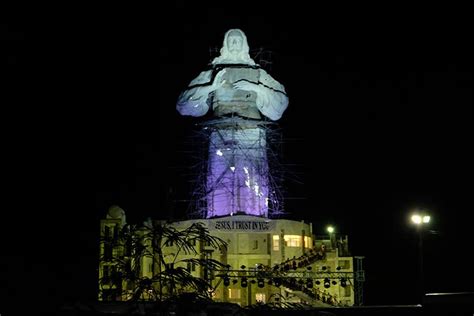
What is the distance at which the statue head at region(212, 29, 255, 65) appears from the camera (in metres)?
53.7

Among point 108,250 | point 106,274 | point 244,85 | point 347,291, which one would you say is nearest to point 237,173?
point 244,85

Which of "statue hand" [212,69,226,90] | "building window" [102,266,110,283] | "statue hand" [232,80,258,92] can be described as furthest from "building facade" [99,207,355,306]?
"building window" [102,266,110,283]

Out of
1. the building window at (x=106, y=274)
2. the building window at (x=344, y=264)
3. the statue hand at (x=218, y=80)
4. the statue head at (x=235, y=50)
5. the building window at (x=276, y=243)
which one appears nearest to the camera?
the building window at (x=106, y=274)

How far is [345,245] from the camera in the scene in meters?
52.9

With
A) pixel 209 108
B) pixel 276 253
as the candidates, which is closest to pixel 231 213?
pixel 276 253

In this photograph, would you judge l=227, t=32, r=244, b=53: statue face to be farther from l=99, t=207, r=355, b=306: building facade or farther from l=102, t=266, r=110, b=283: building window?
l=102, t=266, r=110, b=283: building window

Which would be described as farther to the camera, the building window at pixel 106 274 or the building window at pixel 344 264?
the building window at pixel 344 264

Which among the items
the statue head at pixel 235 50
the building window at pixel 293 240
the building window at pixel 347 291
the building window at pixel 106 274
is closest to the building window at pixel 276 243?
the building window at pixel 293 240

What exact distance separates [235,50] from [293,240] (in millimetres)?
13176

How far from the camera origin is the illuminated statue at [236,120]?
52.0m

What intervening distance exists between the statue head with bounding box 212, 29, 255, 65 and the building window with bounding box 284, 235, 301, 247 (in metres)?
12.0

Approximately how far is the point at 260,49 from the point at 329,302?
19.2 metres

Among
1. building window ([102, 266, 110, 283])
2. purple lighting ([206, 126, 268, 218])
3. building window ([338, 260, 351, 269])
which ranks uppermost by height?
purple lighting ([206, 126, 268, 218])

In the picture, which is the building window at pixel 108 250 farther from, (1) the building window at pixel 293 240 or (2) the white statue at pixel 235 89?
(2) the white statue at pixel 235 89
